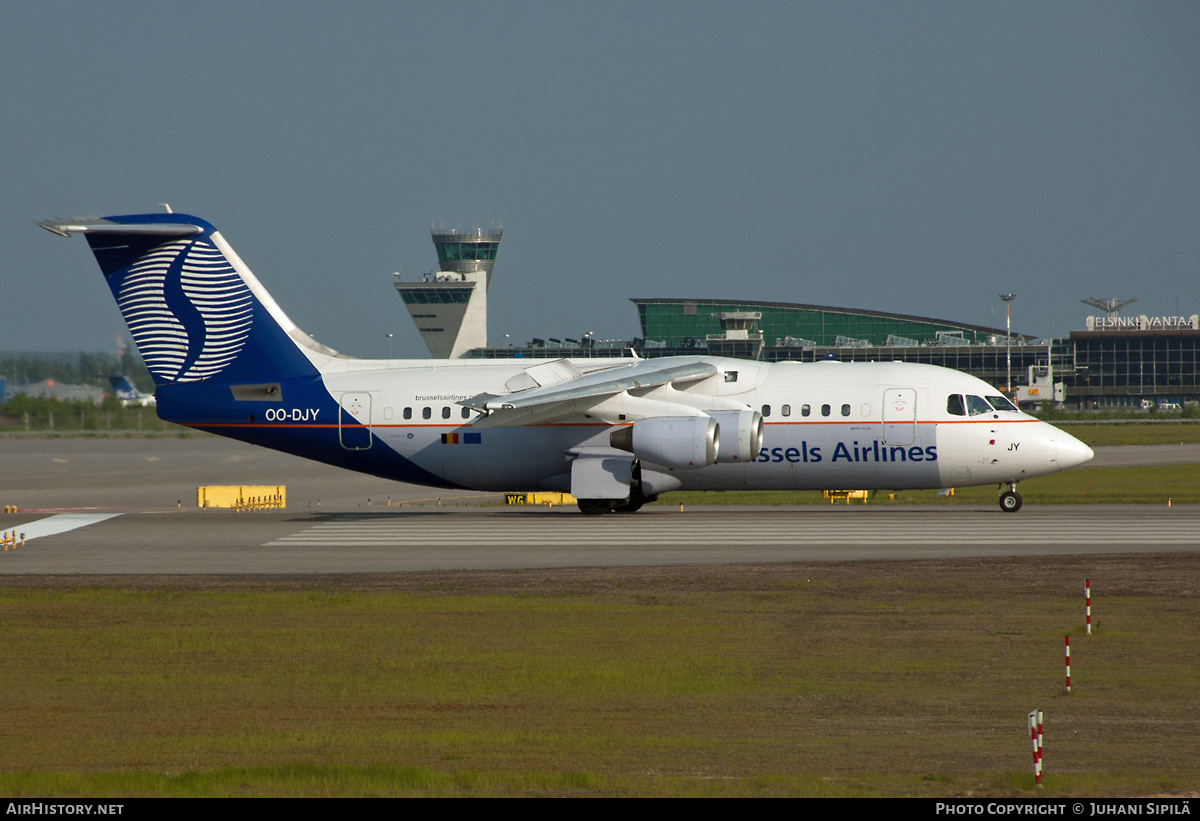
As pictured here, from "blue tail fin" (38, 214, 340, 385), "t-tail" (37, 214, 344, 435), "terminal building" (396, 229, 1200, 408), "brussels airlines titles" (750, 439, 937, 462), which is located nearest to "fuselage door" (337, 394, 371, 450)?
"t-tail" (37, 214, 344, 435)

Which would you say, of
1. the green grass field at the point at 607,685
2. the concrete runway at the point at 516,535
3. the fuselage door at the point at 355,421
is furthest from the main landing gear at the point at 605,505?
the green grass field at the point at 607,685

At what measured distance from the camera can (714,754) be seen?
28.9 ft

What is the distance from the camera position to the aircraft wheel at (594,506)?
2811 cm

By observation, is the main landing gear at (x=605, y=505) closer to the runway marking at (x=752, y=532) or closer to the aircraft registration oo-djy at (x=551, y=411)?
the aircraft registration oo-djy at (x=551, y=411)

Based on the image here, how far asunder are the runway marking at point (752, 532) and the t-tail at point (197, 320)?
3.99 meters

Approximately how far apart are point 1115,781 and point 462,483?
21.8m

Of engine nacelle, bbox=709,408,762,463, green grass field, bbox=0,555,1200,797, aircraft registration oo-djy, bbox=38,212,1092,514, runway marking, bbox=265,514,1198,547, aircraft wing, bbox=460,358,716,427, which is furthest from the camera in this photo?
aircraft registration oo-djy, bbox=38,212,1092,514

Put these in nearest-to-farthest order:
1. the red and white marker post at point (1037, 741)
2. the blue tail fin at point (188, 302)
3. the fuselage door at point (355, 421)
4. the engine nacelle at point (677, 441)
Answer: the red and white marker post at point (1037, 741) < the engine nacelle at point (677, 441) < the blue tail fin at point (188, 302) < the fuselage door at point (355, 421)

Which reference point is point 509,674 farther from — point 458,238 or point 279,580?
point 458,238

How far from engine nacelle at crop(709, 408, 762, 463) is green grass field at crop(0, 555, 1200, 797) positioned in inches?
318

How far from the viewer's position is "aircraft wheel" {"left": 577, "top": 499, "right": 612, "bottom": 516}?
2811 cm

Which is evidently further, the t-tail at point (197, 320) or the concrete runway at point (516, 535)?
the t-tail at point (197, 320)

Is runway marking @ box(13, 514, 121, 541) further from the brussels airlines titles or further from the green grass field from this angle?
the brussels airlines titles

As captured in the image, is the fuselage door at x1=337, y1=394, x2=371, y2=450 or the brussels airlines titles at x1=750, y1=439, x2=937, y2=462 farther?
the fuselage door at x1=337, y1=394, x2=371, y2=450
